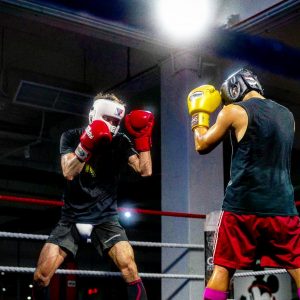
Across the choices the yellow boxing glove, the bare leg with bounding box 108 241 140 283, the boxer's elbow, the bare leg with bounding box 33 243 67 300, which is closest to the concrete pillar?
the bare leg with bounding box 108 241 140 283

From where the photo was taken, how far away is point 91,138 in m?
2.71

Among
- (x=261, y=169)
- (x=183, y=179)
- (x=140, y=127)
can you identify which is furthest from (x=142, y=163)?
(x=183, y=179)

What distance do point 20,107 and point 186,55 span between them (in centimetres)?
292

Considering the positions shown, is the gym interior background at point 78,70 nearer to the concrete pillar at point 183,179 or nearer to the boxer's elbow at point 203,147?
the concrete pillar at point 183,179

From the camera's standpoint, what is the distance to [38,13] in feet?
12.9

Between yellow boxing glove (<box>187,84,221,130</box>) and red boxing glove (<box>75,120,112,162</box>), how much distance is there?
0.54 m

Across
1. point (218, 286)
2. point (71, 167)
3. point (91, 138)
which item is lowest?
point (218, 286)

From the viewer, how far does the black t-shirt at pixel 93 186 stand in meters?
2.84

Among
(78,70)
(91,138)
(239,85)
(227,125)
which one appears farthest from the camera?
(78,70)

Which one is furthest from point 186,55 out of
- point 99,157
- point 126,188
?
point 126,188

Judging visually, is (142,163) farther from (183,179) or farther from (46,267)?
(183,179)

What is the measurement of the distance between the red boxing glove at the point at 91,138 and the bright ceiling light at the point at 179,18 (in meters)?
1.32

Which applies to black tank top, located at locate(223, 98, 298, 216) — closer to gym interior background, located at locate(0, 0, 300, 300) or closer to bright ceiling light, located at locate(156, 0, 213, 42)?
gym interior background, located at locate(0, 0, 300, 300)

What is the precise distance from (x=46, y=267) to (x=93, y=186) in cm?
46
